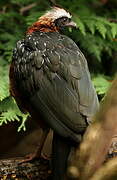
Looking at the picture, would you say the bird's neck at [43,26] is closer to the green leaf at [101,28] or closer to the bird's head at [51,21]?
the bird's head at [51,21]

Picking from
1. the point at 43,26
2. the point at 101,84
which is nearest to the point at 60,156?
the point at 43,26

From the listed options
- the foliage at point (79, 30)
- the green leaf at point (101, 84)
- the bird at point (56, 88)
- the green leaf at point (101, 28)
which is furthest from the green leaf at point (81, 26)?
the bird at point (56, 88)

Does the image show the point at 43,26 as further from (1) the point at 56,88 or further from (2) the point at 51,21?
(1) the point at 56,88

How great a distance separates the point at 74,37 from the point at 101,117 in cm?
235

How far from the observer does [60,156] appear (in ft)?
7.54

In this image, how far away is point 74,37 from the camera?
392cm

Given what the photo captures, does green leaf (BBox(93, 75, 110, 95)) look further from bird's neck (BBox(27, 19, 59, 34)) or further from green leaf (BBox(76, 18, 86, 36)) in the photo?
bird's neck (BBox(27, 19, 59, 34))

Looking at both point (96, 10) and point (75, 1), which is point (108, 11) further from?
point (75, 1)

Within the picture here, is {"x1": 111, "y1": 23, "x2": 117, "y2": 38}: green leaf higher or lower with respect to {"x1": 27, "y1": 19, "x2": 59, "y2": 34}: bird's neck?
lower

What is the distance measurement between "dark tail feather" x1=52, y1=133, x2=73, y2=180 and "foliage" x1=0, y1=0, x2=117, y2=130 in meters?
0.93

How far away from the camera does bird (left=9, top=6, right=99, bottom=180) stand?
2.27 metres

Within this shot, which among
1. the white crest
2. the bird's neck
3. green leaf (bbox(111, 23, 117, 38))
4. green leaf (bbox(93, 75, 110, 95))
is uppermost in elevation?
the white crest

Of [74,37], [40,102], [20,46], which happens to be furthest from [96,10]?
[40,102]

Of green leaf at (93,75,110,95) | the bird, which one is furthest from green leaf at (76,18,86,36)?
the bird
